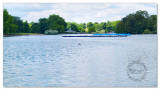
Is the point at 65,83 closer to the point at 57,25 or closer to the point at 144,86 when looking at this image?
the point at 144,86

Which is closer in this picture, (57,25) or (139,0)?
(139,0)

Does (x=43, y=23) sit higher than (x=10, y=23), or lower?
lower

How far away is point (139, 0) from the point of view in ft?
43.5

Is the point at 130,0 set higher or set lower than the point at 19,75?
higher

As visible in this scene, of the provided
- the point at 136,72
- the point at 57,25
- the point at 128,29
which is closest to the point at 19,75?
the point at 136,72

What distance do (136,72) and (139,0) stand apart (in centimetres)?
364

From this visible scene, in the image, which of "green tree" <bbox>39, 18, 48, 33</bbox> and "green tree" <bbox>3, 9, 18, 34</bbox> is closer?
"green tree" <bbox>39, 18, 48, 33</bbox>

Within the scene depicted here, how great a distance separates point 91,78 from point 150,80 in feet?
8.48

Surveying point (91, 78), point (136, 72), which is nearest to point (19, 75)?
point (91, 78)

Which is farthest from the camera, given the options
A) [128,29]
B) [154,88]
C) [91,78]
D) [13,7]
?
[128,29]

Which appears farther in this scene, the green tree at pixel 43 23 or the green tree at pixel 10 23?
the green tree at pixel 10 23

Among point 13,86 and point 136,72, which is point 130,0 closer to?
point 136,72

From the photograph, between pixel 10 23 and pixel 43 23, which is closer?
pixel 43 23

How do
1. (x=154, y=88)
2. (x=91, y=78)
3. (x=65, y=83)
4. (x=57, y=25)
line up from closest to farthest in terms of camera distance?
(x=154, y=88), (x=65, y=83), (x=91, y=78), (x=57, y=25)
